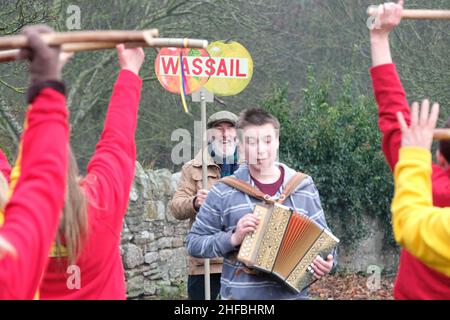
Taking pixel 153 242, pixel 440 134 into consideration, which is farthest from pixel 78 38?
pixel 153 242

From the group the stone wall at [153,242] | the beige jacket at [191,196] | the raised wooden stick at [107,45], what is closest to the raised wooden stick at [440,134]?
the raised wooden stick at [107,45]

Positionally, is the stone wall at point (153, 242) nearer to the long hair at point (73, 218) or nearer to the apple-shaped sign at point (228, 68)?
the apple-shaped sign at point (228, 68)

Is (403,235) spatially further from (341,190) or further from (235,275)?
(341,190)

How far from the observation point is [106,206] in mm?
3021

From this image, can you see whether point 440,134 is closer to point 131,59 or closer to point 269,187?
point 131,59

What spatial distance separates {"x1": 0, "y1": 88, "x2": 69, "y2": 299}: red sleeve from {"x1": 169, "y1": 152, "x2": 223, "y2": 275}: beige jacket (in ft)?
13.3

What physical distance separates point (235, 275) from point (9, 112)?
9.51 meters

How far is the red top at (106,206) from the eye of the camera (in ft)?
9.86

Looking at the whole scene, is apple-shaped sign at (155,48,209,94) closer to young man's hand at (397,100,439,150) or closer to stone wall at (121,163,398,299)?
stone wall at (121,163,398,299)

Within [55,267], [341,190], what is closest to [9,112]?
[341,190]

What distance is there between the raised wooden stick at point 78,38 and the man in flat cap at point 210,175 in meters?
3.65

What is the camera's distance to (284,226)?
449cm

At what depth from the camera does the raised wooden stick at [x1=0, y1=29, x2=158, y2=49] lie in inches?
86.7
